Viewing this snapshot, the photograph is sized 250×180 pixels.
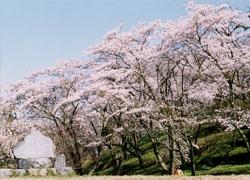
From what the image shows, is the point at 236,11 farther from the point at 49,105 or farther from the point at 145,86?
the point at 49,105

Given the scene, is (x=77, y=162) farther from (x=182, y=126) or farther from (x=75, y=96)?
(x=182, y=126)

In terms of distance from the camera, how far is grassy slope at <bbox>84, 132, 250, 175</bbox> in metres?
35.1

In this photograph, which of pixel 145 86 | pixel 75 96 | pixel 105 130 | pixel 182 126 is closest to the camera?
pixel 182 126

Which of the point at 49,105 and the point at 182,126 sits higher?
the point at 49,105

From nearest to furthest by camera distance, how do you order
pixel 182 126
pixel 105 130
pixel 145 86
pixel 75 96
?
pixel 182 126 < pixel 145 86 < pixel 75 96 < pixel 105 130

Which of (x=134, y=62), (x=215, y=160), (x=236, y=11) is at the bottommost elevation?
(x=215, y=160)

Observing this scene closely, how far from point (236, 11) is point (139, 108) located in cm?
837

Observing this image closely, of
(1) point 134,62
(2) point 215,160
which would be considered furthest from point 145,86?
(2) point 215,160

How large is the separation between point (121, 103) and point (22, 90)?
33.5 ft

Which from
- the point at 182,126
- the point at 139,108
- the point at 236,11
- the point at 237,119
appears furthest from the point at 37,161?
the point at 236,11

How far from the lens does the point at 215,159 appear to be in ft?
132

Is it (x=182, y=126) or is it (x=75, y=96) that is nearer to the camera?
(x=182, y=126)

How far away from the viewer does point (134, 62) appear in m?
30.7

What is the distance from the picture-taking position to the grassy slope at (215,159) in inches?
1380
